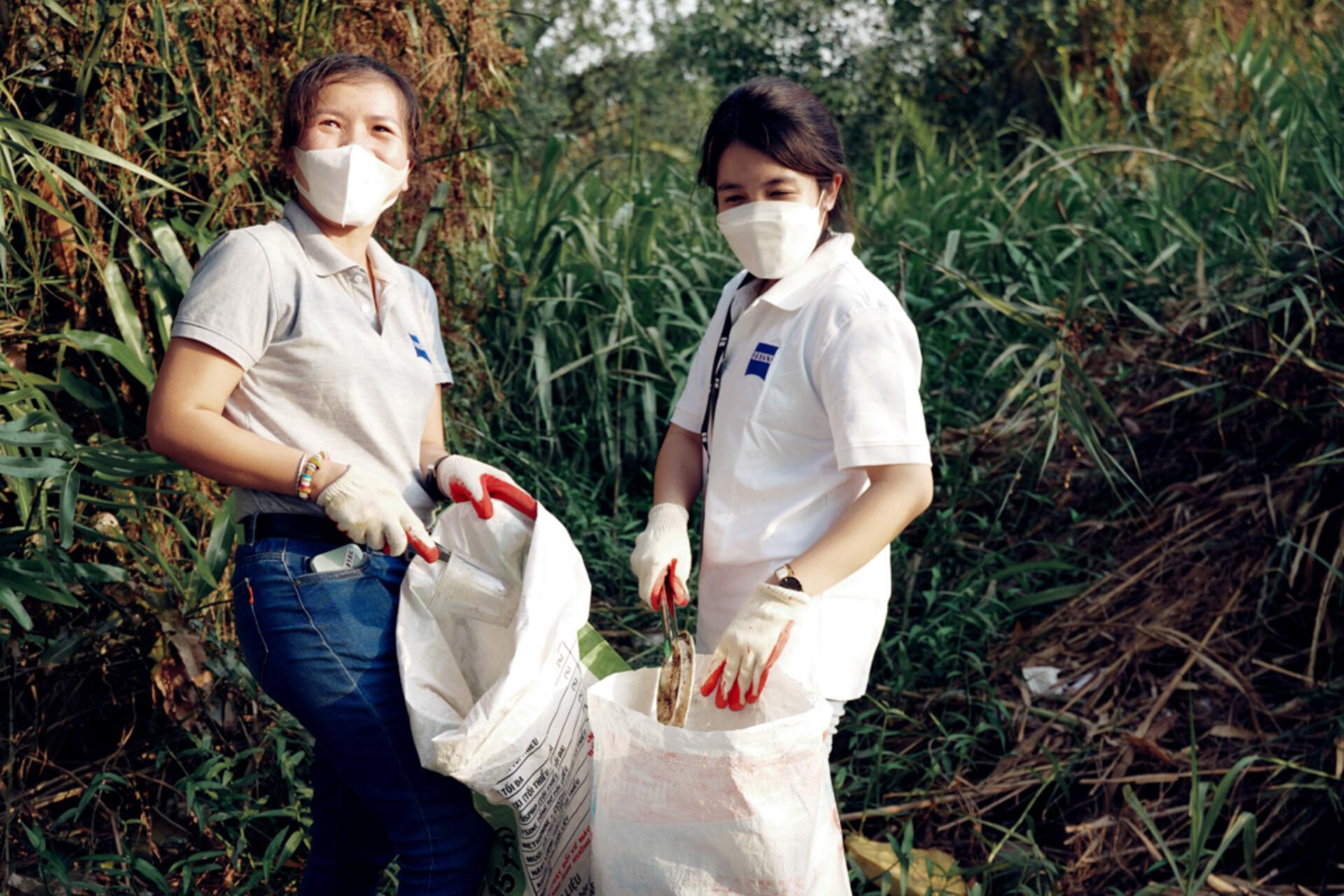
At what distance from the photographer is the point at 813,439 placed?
1.66 metres

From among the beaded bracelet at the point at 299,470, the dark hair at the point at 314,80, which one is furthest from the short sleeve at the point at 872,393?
the dark hair at the point at 314,80

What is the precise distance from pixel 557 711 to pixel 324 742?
32cm

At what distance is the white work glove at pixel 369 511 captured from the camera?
1.52m

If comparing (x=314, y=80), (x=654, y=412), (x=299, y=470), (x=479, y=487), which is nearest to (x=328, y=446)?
(x=299, y=470)

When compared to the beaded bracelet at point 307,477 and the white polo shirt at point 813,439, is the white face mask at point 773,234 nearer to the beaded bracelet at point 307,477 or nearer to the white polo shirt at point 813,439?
the white polo shirt at point 813,439

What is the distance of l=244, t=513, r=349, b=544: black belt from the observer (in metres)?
1.59

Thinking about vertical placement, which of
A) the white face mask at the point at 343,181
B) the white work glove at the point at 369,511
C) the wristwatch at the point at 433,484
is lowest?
the wristwatch at the point at 433,484

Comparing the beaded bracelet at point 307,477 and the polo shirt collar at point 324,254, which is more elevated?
the polo shirt collar at point 324,254

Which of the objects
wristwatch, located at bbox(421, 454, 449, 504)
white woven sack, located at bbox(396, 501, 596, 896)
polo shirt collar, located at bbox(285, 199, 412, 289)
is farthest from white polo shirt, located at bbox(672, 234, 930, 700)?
polo shirt collar, located at bbox(285, 199, 412, 289)

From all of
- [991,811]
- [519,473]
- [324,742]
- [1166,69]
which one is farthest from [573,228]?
[1166,69]

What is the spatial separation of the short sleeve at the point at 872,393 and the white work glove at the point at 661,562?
304 millimetres

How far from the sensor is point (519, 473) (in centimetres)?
342

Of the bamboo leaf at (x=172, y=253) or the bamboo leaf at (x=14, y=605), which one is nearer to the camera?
the bamboo leaf at (x=14, y=605)

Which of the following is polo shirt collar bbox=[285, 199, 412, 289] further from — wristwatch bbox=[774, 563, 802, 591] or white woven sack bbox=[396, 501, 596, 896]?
wristwatch bbox=[774, 563, 802, 591]
